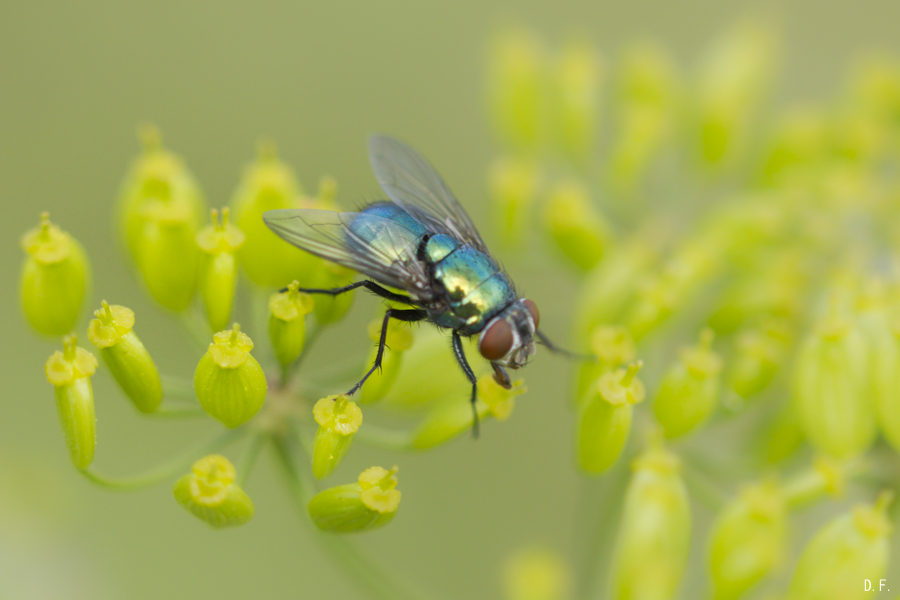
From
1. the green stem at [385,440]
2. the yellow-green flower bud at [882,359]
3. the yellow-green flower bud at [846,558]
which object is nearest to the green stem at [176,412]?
the green stem at [385,440]

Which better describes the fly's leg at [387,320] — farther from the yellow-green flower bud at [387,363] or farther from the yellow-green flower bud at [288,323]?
the yellow-green flower bud at [288,323]

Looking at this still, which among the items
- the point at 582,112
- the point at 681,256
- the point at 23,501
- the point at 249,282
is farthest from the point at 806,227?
the point at 23,501

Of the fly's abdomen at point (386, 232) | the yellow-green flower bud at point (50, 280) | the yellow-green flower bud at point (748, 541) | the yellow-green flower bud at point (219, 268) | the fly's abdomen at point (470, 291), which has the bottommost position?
the yellow-green flower bud at point (748, 541)

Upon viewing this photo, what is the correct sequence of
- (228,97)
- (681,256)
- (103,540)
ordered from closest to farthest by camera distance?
(681,256) < (103,540) < (228,97)

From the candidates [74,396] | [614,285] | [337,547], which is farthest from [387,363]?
[614,285]

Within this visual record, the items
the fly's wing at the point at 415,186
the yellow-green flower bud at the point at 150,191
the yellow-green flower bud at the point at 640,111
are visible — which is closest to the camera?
the yellow-green flower bud at the point at 150,191

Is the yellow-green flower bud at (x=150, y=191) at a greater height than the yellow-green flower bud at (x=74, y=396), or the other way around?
the yellow-green flower bud at (x=150, y=191)

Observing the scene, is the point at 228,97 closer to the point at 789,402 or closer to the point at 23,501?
the point at 23,501
